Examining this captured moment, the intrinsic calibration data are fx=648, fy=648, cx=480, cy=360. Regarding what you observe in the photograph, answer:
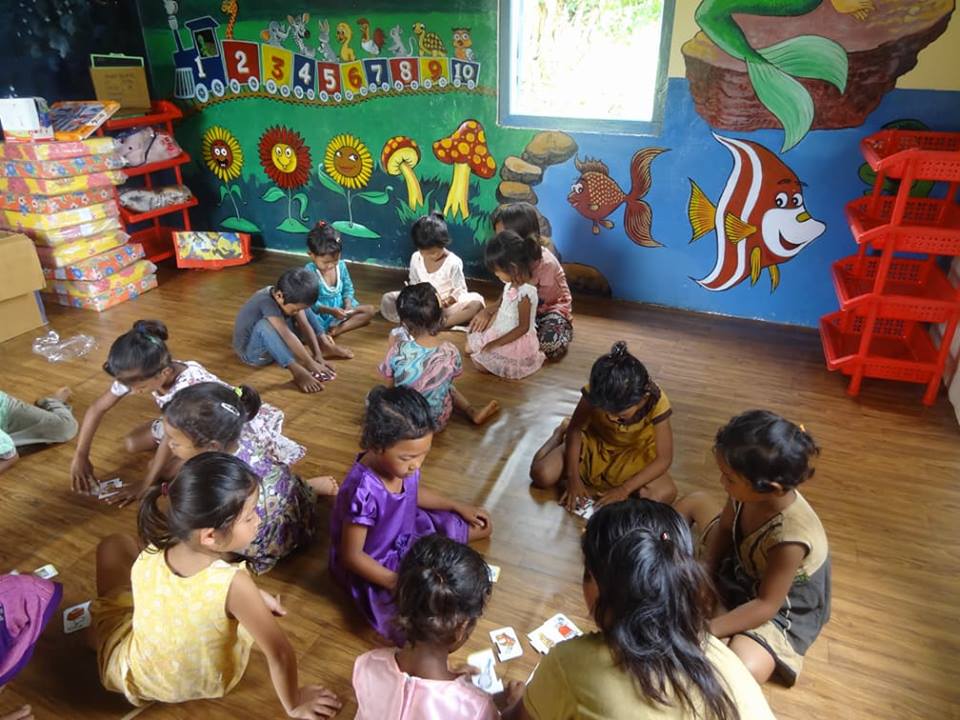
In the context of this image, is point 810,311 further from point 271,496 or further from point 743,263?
point 271,496

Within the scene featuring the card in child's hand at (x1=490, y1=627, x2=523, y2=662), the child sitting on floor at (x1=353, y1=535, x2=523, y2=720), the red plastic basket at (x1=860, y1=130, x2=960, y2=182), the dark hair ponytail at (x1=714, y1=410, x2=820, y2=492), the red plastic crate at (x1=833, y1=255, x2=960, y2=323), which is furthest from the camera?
the red plastic crate at (x1=833, y1=255, x2=960, y2=323)

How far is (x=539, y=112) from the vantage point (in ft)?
15.5

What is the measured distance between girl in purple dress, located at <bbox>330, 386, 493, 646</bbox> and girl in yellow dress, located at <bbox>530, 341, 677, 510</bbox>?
71 centimetres

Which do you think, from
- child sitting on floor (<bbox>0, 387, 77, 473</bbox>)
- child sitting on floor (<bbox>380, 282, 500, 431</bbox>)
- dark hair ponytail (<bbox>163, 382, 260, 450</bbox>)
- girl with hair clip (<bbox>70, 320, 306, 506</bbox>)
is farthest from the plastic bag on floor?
dark hair ponytail (<bbox>163, 382, 260, 450</bbox>)

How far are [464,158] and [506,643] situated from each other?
3.79 metres

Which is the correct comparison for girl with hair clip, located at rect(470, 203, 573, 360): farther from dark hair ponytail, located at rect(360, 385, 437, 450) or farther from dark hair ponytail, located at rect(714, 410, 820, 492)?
dark hair ponytail, located at rect(714, 410, 820, 492)

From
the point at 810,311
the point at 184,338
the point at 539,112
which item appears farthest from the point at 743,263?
the point at 184,338

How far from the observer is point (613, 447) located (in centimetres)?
272

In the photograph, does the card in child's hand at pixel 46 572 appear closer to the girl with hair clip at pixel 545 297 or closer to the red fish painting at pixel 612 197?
the girl with hair clip at pixel 545 297

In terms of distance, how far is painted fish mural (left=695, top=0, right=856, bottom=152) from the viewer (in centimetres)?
383

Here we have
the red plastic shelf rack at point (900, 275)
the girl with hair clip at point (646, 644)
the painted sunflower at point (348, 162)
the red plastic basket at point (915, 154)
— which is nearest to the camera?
the girl with hair clip at point (646, 644)

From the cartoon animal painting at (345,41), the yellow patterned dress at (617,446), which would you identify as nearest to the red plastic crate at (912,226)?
the yellow patterned dress at (617,446)

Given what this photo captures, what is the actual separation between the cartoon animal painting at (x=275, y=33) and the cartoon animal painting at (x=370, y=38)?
0.68 metres

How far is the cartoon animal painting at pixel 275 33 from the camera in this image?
16.8ft
